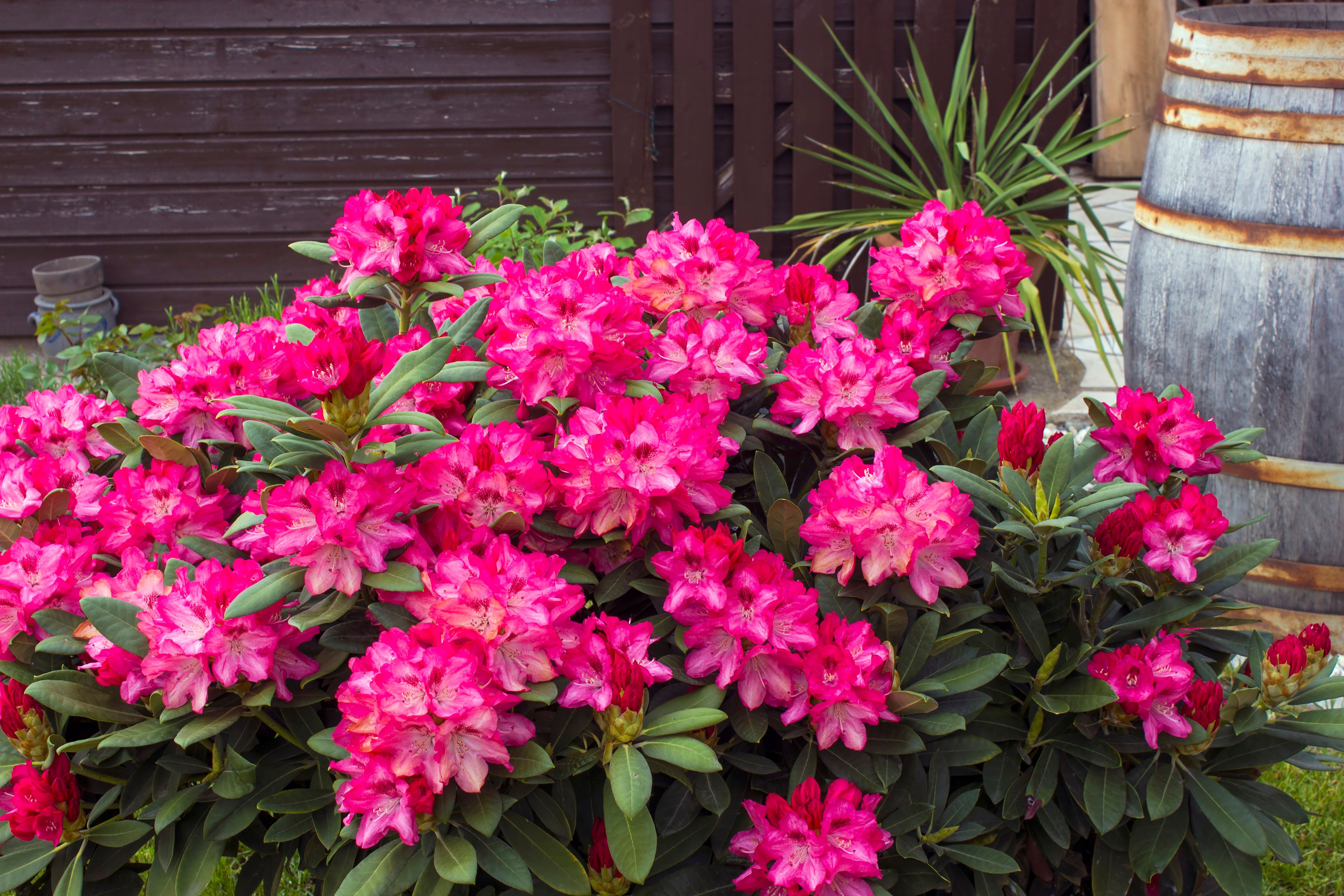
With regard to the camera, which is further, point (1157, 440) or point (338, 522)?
point (1157, 440)

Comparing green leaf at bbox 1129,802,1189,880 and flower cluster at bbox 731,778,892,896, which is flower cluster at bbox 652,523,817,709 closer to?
flower cluster at bbox 731,778,892,896

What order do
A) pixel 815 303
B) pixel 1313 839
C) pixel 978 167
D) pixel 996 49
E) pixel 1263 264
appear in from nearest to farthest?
pixel 815 303, pixel 1313 839, pixel 1263 264, pixel 978 167, pixel 996 49

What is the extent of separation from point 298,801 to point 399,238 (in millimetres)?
562

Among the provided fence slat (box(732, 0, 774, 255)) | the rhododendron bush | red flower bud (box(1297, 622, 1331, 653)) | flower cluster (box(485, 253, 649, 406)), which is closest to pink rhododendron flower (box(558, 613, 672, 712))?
the rhododendron bush

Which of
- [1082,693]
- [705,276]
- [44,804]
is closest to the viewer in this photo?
[44,804]

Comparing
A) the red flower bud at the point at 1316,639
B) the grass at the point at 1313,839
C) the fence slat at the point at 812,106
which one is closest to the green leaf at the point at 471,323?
the red flower bud at the point at 1316,639

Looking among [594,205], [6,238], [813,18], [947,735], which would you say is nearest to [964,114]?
[813,18]

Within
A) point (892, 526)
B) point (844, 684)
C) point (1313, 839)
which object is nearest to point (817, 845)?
point (844, 684)

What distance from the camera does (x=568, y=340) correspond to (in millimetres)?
1016

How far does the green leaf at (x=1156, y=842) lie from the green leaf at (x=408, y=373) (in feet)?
2.78

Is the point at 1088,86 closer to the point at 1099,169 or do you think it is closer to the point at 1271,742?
the point at 1099,169

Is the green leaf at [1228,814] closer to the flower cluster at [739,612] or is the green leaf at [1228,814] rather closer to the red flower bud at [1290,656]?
the red flower bud at [1290,656]

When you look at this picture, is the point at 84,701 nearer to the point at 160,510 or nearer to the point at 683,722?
the point at 160,510

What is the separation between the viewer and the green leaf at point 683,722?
2.97ft
